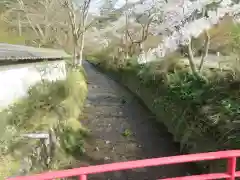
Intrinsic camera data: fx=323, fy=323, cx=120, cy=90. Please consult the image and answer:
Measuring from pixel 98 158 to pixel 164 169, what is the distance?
2.05 m

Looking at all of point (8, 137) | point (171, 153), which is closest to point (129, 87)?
point (171, 153)

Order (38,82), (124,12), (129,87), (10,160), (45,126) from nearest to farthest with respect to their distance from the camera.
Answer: (10,160), (45,126), (38,82), (129,87), (124,12)

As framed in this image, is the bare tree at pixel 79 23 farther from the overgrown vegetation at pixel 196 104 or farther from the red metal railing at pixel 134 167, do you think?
the red metal railing at pixel 134 167

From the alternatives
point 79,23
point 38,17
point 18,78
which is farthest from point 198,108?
point 38,17

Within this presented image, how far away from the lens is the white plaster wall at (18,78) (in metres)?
8.26

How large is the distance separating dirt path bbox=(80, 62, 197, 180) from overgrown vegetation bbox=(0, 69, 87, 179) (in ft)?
2.53

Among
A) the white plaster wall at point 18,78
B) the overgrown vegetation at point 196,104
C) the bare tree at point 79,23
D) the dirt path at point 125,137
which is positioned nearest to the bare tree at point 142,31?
the bare tree at point 79,23

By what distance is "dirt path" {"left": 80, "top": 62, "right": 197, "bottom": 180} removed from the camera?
867cm

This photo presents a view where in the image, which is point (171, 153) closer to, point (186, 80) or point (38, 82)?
point (186, 80)

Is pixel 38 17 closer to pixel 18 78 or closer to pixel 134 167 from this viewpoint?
pixel 18 78

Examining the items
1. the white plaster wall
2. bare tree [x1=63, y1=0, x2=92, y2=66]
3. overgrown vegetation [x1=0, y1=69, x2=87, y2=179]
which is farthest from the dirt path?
bare tree [x1=63, y1=0, x2=92, y2=66]

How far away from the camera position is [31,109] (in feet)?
28.3

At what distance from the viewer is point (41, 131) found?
7914 millimetres

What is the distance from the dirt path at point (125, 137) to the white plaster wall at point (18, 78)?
8.82ft
